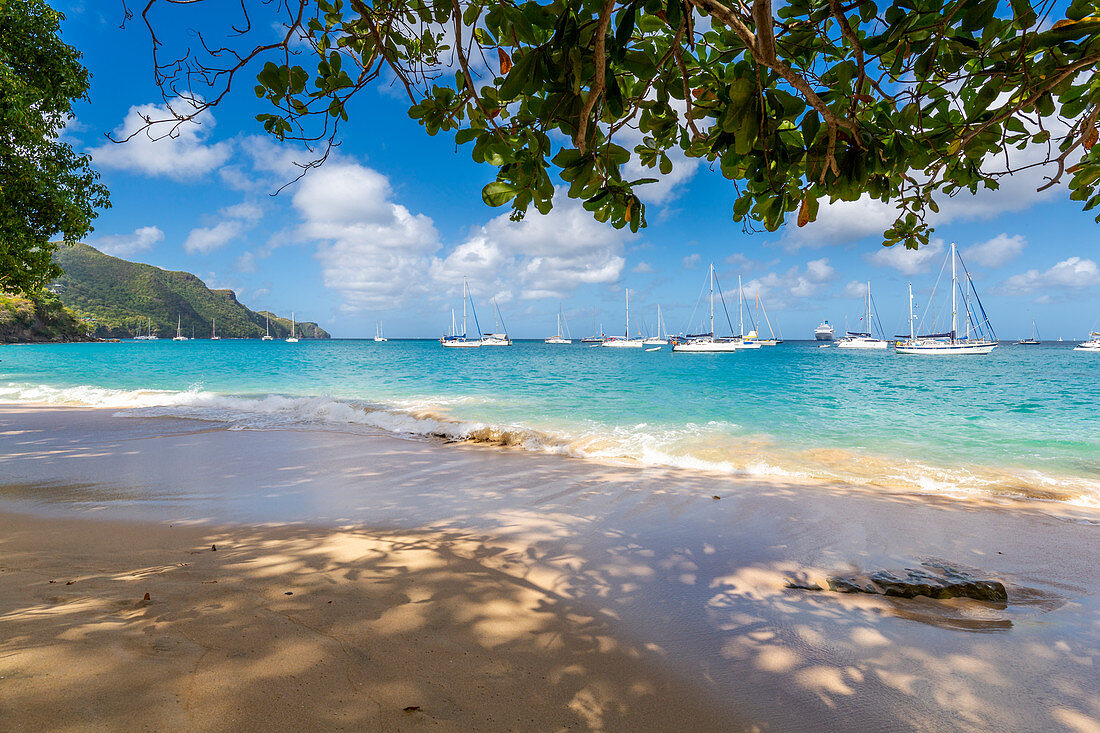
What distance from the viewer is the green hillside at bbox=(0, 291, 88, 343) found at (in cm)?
6619

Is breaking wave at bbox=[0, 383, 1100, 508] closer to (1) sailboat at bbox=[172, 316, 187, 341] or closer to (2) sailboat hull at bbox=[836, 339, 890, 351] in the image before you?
(2) sailboat hull at bbox=[836, 339, 890, 351]

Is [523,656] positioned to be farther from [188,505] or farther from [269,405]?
[269,405]

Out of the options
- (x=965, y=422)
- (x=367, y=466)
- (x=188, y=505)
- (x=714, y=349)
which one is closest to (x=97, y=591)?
(x=188, y=505)

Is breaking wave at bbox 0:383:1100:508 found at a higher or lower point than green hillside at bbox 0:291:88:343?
lower

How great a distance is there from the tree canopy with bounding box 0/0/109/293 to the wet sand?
496 cm

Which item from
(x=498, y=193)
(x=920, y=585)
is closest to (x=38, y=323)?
(x=498, y=193)

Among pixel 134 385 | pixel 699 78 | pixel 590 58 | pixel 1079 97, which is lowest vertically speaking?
pixel 134 385

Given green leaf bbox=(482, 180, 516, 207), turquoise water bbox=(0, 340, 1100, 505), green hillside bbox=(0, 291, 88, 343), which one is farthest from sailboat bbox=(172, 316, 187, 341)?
green leaf bbox=(482, 180, 516, 207)

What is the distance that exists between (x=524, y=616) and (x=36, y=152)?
11.1 m

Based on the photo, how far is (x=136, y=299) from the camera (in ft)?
336

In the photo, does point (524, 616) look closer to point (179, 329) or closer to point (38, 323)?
point (38, 323)

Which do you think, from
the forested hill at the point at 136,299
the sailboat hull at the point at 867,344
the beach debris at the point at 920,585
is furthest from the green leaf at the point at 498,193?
the forested hill at the point at 136,299

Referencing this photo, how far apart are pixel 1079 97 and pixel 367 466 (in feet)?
24.6

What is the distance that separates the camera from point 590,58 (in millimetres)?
1379
